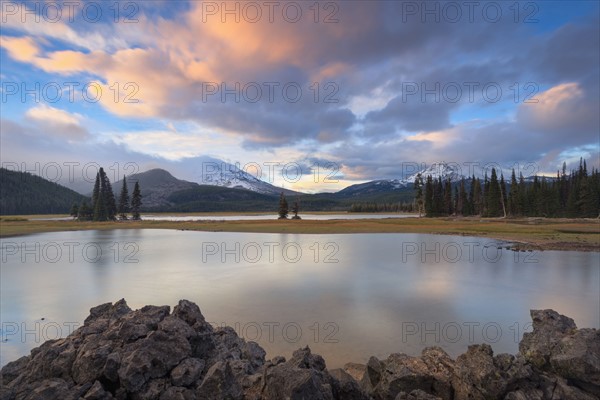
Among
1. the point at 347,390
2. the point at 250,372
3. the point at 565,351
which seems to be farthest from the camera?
the point at 250,372

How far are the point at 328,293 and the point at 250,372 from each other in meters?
9.36

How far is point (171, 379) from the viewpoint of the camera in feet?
22.4

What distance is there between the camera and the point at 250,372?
798cm

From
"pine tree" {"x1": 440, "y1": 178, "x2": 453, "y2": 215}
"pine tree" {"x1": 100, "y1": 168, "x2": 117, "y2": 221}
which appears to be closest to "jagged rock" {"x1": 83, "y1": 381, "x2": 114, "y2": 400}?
"pine tree" {"x1": 100, "y1": 168, "x2": 117, "y2": 221}

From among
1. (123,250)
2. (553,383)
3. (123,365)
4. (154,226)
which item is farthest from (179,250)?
(154,226)

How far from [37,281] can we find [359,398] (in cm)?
2112

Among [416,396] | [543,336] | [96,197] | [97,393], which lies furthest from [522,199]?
[96,197]

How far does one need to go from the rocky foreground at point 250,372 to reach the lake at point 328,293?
97.4 inches

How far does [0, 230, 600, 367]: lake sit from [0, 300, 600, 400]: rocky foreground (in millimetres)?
2473

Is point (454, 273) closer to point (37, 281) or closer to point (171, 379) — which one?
point (171, 379)

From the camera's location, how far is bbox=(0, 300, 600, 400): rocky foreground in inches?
254

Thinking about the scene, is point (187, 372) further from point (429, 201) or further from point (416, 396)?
point (429, 201)

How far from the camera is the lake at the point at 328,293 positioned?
449 inches

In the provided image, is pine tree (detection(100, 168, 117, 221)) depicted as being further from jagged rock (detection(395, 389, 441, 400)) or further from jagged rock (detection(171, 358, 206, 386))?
jagged rock (detection(395, 389, 441, 400))
